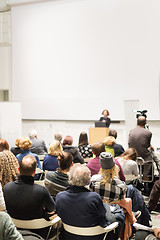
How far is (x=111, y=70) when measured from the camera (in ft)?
32.0

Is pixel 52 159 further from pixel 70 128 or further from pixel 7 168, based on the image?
pixel 70 128

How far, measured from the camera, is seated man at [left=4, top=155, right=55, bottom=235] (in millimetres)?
A: 2898

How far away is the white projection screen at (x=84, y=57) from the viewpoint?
9.16 metres

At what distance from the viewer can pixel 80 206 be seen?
108 inches

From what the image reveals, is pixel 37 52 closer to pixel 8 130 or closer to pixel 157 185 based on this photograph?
pixel 8 130

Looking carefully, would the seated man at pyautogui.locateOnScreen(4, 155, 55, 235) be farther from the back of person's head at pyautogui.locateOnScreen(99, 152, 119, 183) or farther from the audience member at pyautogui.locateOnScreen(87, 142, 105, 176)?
Answer: the audience member at pyautogui.locateOnScreen(87, 142, 105, 176)

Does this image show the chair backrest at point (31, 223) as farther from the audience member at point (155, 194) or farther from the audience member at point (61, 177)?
the audience member at point (155, 194)

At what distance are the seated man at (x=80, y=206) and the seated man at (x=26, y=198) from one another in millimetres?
161

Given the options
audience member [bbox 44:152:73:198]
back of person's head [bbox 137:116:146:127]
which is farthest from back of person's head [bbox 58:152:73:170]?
back of person's head [bbox 137:116:146:127]

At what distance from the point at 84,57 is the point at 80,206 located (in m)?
7.94

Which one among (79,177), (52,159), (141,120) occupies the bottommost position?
(52,159)

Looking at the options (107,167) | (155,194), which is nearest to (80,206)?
(107,167)

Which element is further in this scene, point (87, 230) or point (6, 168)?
point (6, 168)

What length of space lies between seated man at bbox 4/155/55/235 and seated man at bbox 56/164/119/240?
161 mm
